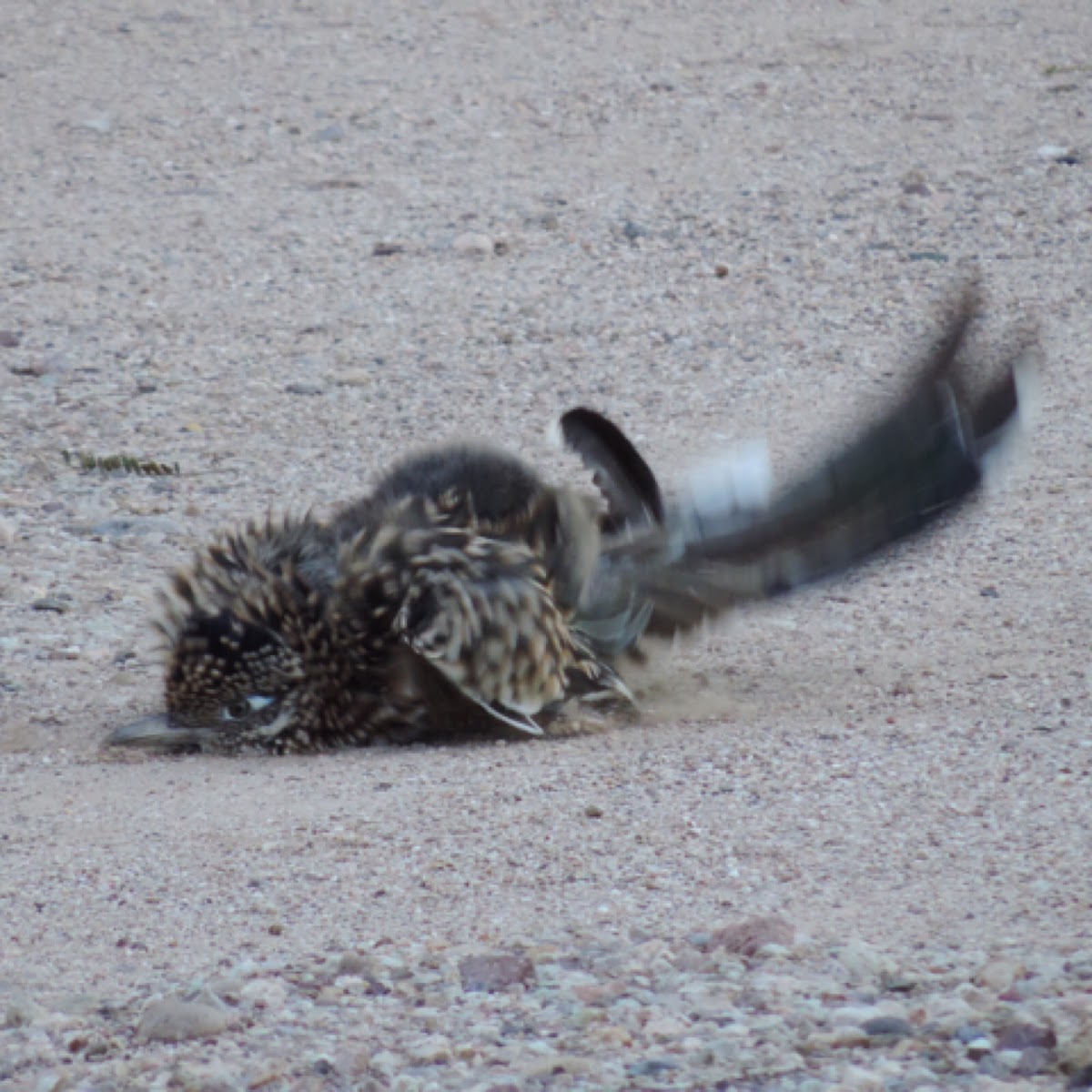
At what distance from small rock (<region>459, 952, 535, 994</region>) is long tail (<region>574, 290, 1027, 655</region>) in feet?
5.95

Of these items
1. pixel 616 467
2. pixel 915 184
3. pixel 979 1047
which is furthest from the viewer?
pixel 915 184

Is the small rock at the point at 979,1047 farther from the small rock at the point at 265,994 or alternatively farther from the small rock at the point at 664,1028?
the small rock at the point at 265,994

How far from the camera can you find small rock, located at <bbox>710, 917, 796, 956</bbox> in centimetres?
331

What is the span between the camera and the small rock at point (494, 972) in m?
3.23

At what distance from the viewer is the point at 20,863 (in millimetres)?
3955

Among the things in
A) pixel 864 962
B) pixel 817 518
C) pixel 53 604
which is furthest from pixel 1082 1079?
pixel 53 604

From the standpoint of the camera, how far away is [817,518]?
4.83 metres

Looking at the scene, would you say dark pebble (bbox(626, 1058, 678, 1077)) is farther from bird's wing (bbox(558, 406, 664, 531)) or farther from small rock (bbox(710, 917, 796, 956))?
bird's wing (bbox(558, 406, 664, 531))

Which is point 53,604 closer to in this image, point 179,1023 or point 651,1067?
point 179,1023

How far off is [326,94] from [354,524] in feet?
23.9

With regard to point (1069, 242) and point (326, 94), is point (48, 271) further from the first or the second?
point (1069, 242)

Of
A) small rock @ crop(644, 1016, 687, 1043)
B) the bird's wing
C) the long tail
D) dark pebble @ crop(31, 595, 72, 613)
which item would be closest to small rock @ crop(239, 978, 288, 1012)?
small rock @ crop(644, 1016, 687, 1043)

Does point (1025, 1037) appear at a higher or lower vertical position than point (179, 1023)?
higher

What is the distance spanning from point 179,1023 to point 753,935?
3.47ft
